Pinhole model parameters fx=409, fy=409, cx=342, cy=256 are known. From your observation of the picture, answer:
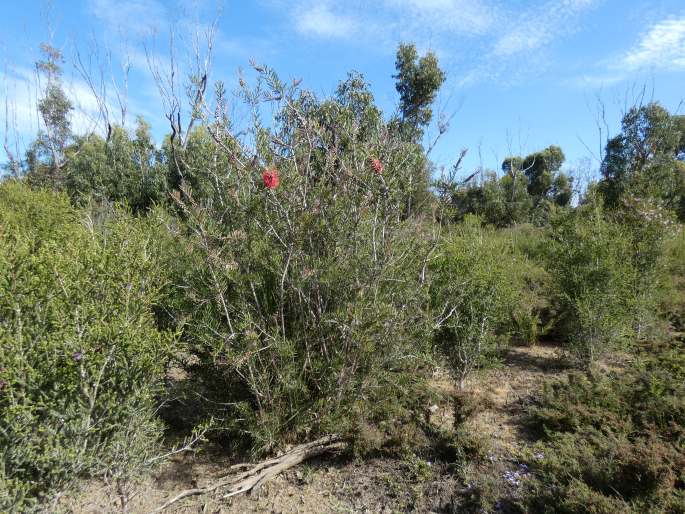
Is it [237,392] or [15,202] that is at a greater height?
[15,202]

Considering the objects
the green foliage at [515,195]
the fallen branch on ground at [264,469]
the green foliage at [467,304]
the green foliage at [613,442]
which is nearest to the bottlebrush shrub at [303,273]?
the fallen branch on ground at [264,469]

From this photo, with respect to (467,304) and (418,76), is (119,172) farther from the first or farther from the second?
(467,304)

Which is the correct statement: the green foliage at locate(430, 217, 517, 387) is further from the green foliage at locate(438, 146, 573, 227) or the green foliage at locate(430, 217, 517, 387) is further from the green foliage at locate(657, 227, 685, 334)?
the green foliage at locate(438, 146, 573, 227)

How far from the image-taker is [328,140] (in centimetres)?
267

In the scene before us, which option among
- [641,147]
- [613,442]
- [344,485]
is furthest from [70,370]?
[641,147]

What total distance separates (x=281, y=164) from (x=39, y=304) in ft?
5.00

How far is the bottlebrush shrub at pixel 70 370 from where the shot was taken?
1637 mm

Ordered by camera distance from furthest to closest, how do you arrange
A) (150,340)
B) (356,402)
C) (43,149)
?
(43,149)
(356,402)
(150,340)

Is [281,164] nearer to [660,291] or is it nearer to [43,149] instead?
[660,291]

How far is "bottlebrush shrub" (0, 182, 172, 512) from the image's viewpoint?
164 centimetres

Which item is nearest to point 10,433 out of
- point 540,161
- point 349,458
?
point 349,458

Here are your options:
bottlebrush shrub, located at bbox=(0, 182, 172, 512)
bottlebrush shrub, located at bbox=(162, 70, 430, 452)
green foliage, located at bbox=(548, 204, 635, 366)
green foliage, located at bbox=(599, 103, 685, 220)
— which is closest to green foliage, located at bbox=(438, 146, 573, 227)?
green foliage, located at bbox=(599, 103, 685, 220)

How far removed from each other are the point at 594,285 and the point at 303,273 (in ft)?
12.2

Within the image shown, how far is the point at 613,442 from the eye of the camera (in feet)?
8.96
